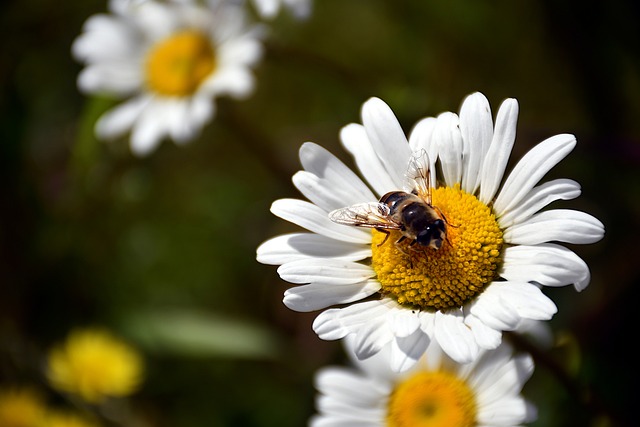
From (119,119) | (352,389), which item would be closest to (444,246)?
(352,389)

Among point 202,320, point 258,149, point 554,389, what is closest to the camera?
point 554,389

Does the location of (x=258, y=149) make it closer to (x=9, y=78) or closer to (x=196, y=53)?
(x=196, y=53)

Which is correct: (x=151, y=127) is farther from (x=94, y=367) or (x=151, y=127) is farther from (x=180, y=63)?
(x=94, y=367)

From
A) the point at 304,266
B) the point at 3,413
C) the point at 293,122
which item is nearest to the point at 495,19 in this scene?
the point at 293,122

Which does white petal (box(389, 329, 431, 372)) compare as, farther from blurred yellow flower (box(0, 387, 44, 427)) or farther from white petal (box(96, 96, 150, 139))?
blurred yellow flower (box(0, 387, 44, 427))

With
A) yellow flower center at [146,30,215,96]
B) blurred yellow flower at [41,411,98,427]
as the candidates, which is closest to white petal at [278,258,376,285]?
yellow flower center at [146,30,215,96]

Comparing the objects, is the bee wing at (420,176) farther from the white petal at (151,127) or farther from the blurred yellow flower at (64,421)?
the blurred yellow flower at (64,421)
